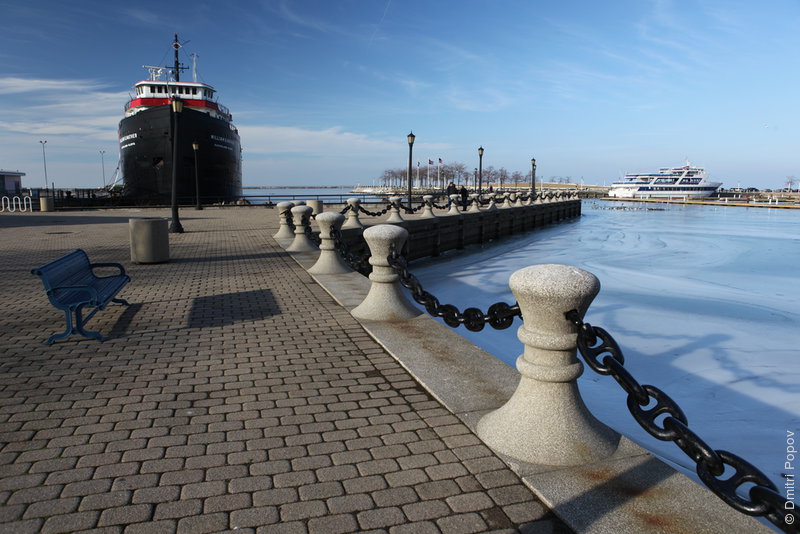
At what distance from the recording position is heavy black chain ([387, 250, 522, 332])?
394 cm

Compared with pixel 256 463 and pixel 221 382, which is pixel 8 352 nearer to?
pixel 221 382

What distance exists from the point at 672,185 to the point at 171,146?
96641mm

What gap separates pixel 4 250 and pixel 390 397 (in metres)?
12.8

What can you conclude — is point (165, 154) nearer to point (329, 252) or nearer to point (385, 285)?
point (329, 252)

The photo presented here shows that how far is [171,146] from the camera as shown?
3841cm

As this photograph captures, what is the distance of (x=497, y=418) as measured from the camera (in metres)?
3.49

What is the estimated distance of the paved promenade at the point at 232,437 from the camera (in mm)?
2621

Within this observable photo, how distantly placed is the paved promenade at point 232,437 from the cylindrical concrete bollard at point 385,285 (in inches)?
12.5

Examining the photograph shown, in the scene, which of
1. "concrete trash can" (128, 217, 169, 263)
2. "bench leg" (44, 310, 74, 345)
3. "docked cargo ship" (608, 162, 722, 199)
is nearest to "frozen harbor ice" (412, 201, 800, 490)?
"bench leg" (44, 310, 74, 345)

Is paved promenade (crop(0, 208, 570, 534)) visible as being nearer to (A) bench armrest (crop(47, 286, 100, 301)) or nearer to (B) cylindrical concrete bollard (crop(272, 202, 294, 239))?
(A) bench armrest (crop(47, 286, 100, 301))

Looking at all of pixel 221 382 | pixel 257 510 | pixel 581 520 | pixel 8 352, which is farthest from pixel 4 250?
pixel 581 520

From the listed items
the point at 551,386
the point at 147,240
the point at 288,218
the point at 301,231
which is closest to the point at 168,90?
the point at 288,218

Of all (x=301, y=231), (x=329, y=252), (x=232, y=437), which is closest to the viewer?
(x=232, y=437)

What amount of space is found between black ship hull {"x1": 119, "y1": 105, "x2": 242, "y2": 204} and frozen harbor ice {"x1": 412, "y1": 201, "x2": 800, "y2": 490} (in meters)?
24.4
